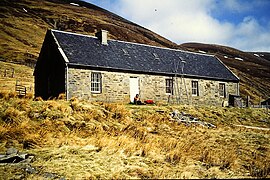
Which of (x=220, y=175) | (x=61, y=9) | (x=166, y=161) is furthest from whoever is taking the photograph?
(x=61, y=9)

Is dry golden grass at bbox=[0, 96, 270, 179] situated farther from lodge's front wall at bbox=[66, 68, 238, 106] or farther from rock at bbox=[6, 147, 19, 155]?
lodge's front wall at bbox=[66, 68, 238, 106]

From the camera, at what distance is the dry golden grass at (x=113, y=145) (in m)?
6.89

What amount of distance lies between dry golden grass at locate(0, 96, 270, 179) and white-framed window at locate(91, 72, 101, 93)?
6.97m

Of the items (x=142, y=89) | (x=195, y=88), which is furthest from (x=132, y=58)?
(x=195, y=88)

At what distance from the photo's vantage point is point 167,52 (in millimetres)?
32344

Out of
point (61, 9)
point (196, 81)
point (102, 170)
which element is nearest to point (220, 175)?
point (102, 170)

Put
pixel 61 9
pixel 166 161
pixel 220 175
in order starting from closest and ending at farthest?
1. pixel 220 175
2. pixel 166 161
3. pixel 61 9

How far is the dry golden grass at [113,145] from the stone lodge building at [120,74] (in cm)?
697

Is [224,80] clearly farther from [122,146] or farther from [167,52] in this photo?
[122,146]

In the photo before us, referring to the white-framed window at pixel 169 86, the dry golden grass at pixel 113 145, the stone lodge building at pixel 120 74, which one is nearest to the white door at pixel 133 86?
the stone lodge building at pixel 120 74

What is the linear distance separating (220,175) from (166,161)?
1.62 meters

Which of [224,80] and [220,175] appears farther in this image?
[224,80]

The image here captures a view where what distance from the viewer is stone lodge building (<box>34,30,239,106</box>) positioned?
74.9 ft

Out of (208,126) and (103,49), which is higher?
(103,49)
